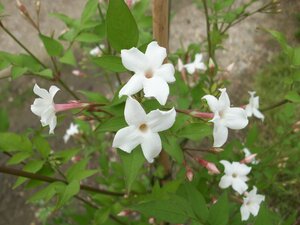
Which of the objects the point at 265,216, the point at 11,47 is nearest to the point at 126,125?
the point at 265,216

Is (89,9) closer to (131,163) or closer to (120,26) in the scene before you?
(120,26)

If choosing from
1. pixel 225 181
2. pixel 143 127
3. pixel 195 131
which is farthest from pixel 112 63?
pixel 225 181

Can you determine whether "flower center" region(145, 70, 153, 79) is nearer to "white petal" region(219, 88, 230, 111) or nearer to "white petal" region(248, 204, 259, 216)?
"white petal" region(219, 88, 230, 111)

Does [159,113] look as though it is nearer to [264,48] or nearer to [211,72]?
[211,72]

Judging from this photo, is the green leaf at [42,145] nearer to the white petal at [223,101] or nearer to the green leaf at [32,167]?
the green leaf at [32,167]

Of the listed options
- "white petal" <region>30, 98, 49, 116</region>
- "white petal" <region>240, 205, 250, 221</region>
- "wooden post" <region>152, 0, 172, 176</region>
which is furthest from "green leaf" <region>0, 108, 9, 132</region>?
"white petal" <region>240, 205, 250, 221</region>

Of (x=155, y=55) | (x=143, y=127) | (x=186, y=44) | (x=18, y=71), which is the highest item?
(x=155, y=55)
